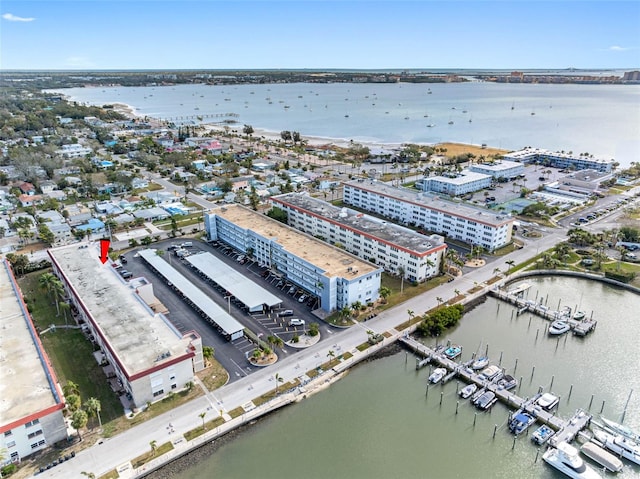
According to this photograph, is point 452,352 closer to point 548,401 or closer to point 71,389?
point 548,401

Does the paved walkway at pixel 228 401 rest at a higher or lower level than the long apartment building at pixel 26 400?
lower

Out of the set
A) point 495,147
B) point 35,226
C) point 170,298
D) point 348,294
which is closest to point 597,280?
point 348,294

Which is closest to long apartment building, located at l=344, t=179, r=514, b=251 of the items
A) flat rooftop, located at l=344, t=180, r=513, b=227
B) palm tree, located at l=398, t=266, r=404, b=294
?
flat rooftop, located at l=344, t=180, r=513, b=227

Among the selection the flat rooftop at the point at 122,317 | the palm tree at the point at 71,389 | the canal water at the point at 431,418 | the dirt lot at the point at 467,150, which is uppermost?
the dirt lot at the point at 467,150

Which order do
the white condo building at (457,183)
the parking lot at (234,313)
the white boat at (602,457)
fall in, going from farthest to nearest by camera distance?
the white condo building at (457,183) < the parking lot at (234,313) < the white boat at (602,457)

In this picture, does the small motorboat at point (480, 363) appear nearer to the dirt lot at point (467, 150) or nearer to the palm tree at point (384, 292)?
the palm tree at point (384, 292)

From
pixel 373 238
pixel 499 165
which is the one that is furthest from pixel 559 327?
pixel 499 165

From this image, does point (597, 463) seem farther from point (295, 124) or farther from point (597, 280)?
point (295, 124)

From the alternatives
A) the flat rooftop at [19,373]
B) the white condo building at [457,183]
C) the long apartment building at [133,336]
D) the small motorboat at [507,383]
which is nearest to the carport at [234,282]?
the long apartment building at [133,336]
